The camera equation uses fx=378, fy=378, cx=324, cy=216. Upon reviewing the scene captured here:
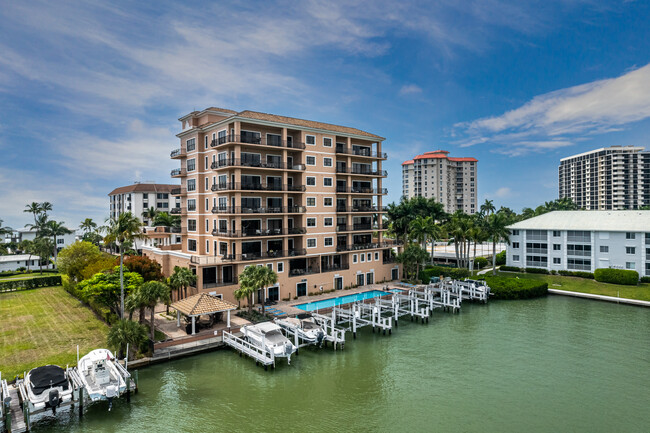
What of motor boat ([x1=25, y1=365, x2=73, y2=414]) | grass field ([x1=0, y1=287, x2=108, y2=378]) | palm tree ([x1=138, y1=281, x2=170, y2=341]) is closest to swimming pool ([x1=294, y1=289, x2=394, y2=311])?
palm tree ([x1=138, y1=281, x2=170, y2=341])

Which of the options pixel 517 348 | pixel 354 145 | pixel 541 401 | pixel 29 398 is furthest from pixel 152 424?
pixel 354 145

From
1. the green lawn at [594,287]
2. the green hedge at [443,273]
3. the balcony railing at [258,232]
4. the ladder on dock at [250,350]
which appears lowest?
the ladder on dock at [250,350]

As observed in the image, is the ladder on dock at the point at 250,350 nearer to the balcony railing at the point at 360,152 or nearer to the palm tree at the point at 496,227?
the balcony railing at the point at 360,152

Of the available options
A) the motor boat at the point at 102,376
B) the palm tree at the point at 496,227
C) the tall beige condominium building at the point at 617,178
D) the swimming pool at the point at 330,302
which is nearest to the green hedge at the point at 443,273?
the palm tree at the point at 496,227

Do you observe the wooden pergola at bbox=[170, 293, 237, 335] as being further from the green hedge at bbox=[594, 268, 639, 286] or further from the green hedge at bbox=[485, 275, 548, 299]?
the green hedge at bbox=[594, 268, 639, 286]

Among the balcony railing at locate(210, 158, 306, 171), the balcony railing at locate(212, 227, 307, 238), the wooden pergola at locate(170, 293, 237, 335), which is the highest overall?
the balcony railing at locate(210, 158, 306, 171)

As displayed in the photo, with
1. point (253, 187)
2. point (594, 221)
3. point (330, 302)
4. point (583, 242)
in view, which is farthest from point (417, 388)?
point (594, 221)
